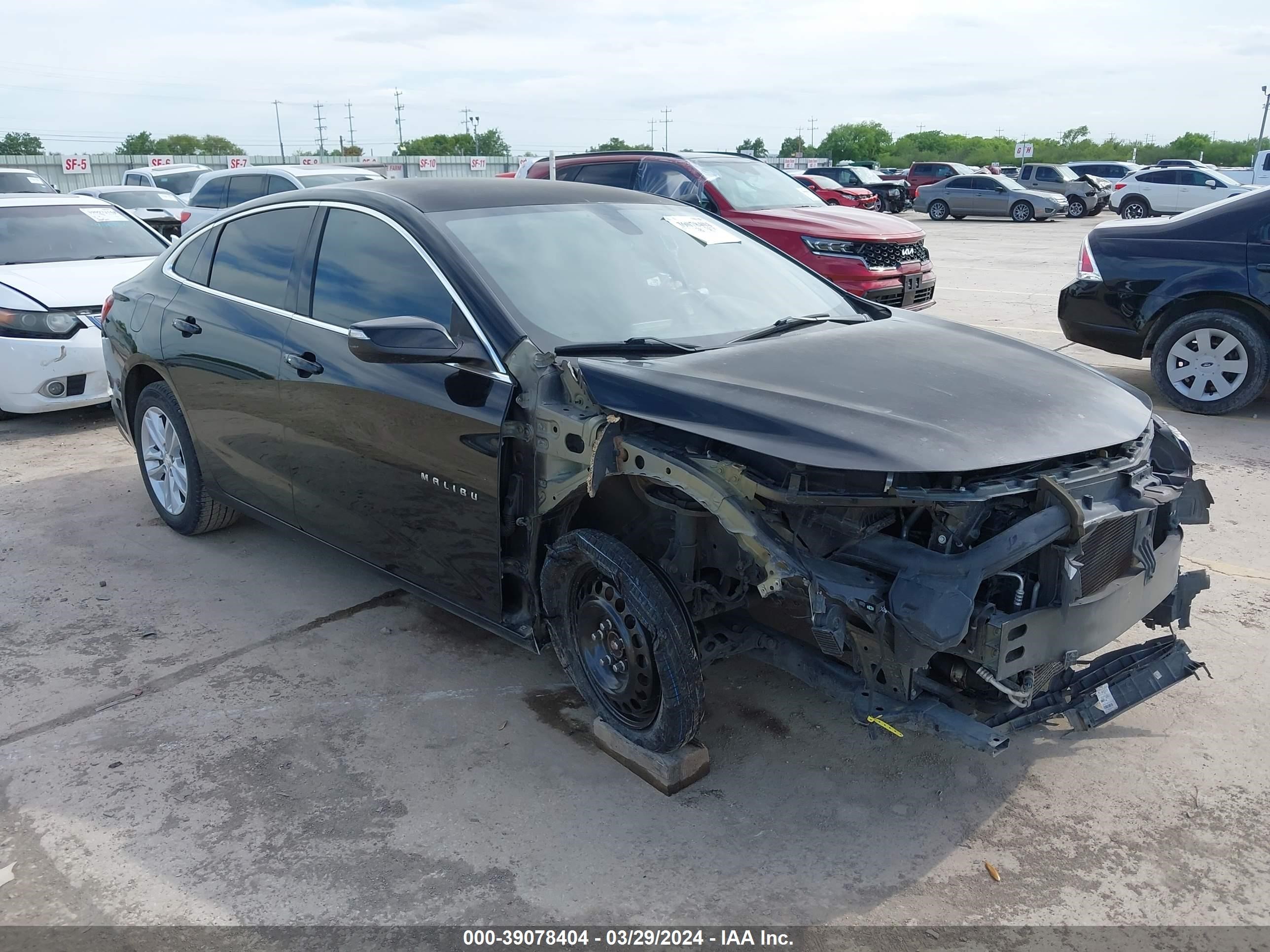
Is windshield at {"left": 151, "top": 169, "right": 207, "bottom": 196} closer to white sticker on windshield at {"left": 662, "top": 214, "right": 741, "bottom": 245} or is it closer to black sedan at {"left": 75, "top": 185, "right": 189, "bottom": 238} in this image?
black sedan at {"left": 75, "top": 185, "right": 189, "bottom": 238}

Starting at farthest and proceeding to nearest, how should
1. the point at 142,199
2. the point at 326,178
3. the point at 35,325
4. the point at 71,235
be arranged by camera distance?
the point at 142,199
the point at 326,178
the point at 71,235
the point at 35,325

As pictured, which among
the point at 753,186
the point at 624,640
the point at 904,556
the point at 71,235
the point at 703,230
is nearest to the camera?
the point at 904,556

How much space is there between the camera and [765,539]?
107 inches

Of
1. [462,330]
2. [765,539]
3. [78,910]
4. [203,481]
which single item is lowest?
[78,910]

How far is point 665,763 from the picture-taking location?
3.13m

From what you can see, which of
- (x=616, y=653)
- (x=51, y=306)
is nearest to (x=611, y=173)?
(x=51, y=306)

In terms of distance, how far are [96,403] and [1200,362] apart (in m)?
7.82

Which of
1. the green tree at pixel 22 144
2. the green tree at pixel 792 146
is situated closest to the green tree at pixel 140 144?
the green tree at pixel 22 144

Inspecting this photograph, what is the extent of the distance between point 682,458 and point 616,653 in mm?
730

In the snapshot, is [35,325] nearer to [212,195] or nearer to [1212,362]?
[212,195]

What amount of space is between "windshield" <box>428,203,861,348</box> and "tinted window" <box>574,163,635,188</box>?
6.95m

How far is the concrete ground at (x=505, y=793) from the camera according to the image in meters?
2.72

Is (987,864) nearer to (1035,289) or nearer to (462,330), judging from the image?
(462,330)

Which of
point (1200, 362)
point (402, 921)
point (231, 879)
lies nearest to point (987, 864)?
point (402, 921)
